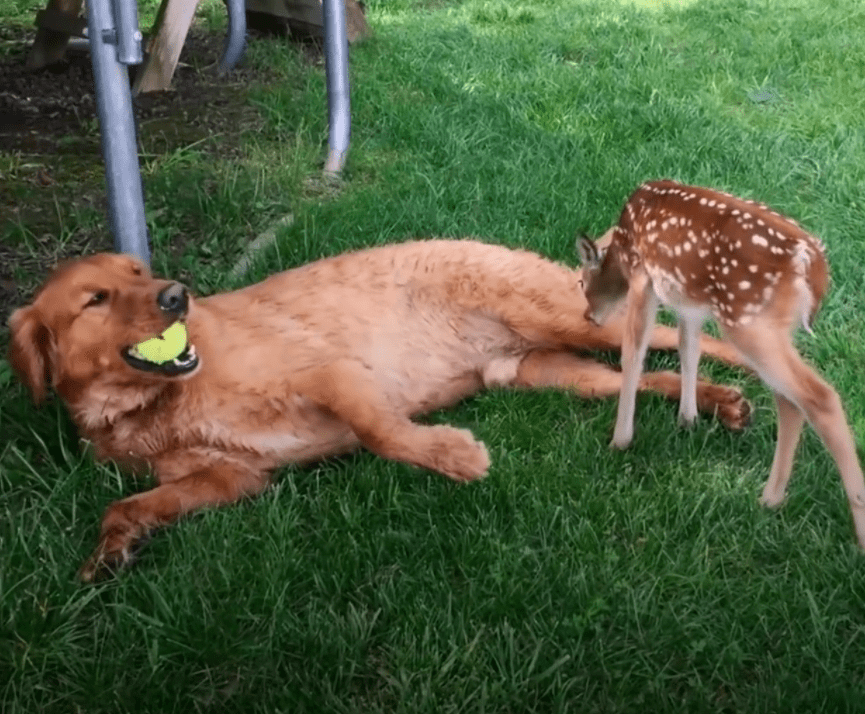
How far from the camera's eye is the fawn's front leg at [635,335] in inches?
119

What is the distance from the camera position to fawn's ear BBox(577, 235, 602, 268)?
3326mm

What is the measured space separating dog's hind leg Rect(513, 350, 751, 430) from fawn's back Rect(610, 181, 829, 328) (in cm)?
57

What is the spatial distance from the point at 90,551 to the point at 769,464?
2.09 m

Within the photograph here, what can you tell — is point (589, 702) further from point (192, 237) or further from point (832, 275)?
point (192, 237)

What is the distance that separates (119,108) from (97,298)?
3.31 ft

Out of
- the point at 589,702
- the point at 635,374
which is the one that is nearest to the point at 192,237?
the point at 635,374

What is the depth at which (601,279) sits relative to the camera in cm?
339

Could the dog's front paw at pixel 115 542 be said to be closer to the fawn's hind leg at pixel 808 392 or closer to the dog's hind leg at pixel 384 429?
the dog's hind leg at pixel 384 429

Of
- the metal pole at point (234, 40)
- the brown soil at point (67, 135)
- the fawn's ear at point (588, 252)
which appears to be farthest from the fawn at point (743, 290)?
the metal pole at point (234, 40)

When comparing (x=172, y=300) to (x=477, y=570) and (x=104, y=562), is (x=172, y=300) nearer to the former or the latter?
(x=104, y=562)

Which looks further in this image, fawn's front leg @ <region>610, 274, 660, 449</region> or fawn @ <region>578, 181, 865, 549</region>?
fawn's front leg @ <region>610, 274, 660, 449</region>

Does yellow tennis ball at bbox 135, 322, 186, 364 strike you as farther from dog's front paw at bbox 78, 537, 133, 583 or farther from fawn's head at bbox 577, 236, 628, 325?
fawn's head at bbox 577, 236, 628, 325

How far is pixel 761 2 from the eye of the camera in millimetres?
8883

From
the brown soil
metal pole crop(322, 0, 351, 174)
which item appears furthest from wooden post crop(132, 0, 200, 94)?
metal pole crop(322, 0, 351, 174)
